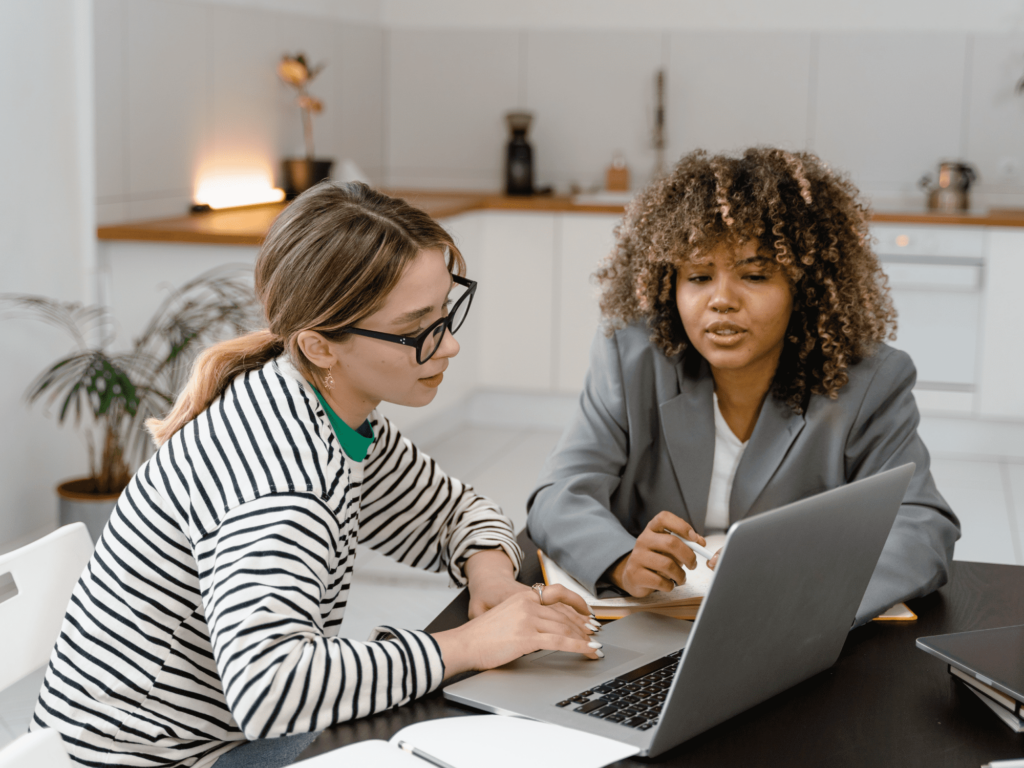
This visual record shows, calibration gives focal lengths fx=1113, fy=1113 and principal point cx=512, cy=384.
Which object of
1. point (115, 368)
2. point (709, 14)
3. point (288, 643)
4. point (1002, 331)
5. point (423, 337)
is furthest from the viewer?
point (709, 14)

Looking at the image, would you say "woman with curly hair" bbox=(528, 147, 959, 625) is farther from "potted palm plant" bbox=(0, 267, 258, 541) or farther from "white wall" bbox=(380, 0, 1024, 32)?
"white wall" bbox=(380, 0, 1024, 32)

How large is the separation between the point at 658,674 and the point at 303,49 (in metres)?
3.86

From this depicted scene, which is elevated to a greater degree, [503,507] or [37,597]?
[37,597]

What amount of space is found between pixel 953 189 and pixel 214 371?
3.88 metres

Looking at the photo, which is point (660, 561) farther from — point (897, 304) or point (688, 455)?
point (897, 304)

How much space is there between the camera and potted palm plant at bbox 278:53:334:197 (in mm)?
4215

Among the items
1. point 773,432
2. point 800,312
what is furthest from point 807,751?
point 800,312

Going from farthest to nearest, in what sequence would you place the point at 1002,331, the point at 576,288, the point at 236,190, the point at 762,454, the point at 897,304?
the point at 576,288 → the point at 897,304 → the point at 1002,331 → the point at 236,190 → the point at 762,454

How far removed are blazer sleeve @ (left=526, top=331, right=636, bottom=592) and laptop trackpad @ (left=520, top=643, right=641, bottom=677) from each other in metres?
0.21

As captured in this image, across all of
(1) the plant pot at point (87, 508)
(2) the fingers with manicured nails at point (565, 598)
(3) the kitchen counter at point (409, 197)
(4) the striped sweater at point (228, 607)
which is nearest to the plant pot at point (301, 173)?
(3) the kitchen counter at point (409, 197)

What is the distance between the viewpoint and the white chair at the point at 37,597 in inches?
46.6

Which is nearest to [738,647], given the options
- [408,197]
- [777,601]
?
[777,601]

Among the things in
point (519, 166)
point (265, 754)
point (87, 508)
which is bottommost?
point (87, 508)

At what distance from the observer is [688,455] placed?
5.07ft
